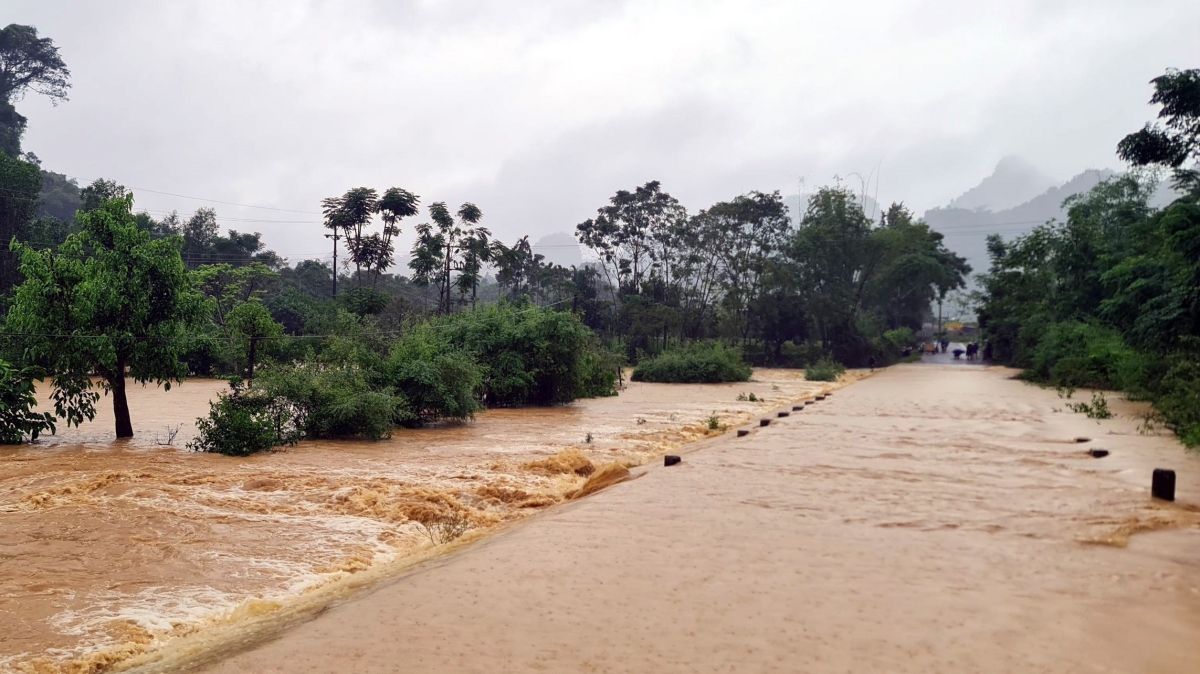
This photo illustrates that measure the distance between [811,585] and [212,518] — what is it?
7.20 metres

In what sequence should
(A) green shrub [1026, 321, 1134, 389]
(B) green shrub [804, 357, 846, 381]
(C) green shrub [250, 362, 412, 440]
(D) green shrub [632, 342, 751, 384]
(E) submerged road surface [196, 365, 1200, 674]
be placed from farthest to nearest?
(B) green shrub [804, 357, 846, 381], (D) green shrub [632, 342, 751, 384], (A) green shrub [1026, 321, 1134, 389], (C) green shrub [250, 362, 412, 440], (E) submerged road surface [196, 365, 1200, 674]

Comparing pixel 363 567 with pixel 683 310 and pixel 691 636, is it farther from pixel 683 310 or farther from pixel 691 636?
pixel 683 310

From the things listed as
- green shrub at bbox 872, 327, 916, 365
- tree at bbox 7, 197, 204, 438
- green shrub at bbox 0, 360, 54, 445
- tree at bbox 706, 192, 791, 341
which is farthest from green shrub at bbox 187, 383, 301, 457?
green shrub at bbox 872, 327, 916, 365

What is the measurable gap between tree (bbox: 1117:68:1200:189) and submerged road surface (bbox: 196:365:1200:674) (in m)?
10.6

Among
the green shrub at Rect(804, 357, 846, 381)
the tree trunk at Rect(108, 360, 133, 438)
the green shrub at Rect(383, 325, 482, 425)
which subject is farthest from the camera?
the green shrub at Rect(804, 357, 846, 381)

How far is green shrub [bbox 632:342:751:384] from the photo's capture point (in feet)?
131

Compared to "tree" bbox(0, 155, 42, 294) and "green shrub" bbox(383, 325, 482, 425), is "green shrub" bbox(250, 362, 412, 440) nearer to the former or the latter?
"green shrub" bbox(383, 325, 482, 425)

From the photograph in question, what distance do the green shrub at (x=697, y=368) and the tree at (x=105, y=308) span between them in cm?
2779

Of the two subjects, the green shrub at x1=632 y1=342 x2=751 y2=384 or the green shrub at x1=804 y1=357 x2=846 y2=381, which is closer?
the green shrub at x1=632 y1=342 x2=751 y2=384

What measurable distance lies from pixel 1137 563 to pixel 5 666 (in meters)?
8.73

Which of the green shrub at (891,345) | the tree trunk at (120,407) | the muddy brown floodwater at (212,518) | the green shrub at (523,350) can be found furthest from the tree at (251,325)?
the green shrub at (891,345)

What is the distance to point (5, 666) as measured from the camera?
517 cm

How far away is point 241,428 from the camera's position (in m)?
14.6

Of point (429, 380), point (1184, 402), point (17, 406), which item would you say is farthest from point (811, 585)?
point (17, 406)
